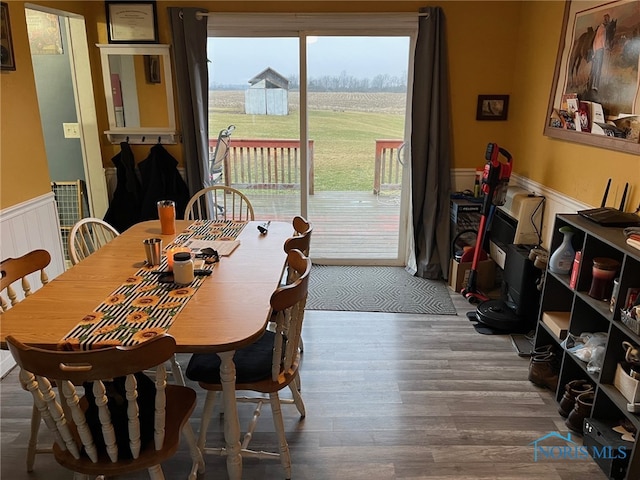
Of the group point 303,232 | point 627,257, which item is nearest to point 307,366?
point 303,232

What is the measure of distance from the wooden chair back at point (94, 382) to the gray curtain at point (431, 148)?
291 centimetres

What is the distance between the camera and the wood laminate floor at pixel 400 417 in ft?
6.48

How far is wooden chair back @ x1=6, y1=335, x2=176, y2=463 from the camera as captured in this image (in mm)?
1251

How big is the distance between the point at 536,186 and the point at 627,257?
1.57 m

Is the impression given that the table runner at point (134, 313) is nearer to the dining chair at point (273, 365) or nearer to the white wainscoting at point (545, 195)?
the dining chair at point (273, 365)

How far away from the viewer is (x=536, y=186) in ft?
10.9

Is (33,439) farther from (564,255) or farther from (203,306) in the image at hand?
(564,255)

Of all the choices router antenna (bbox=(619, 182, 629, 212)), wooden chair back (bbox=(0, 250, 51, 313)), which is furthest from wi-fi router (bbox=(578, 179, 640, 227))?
wooden chair back (bbox=(0, 250, 51, 313))

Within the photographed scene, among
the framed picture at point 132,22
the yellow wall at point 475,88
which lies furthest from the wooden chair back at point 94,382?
the framed picture at point 132,22

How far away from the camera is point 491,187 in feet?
10.9

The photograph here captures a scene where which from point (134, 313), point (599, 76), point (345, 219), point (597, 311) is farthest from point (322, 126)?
point (134, 313)

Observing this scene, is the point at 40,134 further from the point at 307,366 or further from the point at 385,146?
the point at 385,146

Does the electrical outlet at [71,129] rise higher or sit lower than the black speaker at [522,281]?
higher

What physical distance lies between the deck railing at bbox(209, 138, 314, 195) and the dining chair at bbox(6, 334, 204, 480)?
2.79 meters
